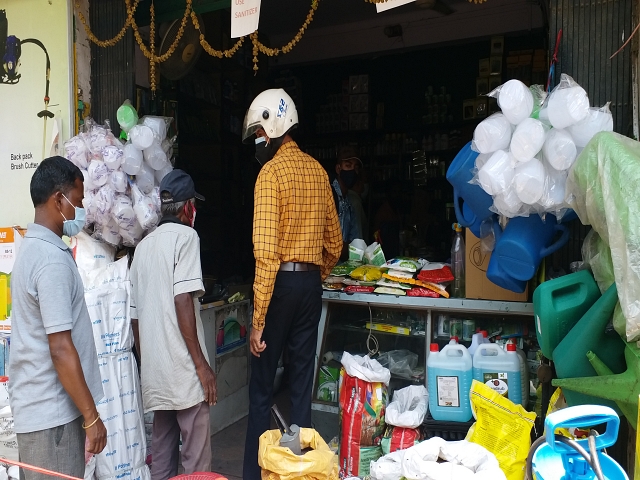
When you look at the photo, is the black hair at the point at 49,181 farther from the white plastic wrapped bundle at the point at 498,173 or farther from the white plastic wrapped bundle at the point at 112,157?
the white plastic wrapped bundle at the point at 498,173

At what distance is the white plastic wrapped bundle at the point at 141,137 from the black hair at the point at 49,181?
1.20 m

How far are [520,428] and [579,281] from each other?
0.76 meters

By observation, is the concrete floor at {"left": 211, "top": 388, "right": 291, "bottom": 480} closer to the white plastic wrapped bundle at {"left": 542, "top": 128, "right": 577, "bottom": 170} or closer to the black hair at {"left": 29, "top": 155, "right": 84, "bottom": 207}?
the black hair at {"left": 29, "top": 155, "right": 84, "bottom": 207}

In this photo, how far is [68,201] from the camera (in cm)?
220

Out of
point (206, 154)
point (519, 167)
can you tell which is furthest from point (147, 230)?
point (206, 154)

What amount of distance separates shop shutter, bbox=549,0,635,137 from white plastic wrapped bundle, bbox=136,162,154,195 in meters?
2.44

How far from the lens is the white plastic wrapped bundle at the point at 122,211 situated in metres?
3.23

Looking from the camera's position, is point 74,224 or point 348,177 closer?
point 74,224

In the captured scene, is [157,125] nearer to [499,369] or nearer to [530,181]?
[530,181]

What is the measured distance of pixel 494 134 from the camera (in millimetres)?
2381

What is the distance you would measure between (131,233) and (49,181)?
1.21m

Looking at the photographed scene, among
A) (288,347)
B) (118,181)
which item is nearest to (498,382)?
(288,347)

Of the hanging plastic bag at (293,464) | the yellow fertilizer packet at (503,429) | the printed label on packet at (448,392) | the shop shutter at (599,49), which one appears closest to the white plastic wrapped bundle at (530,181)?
the shop shutter at (599,49)

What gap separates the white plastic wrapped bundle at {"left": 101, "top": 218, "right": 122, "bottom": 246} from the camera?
3.30 meters
